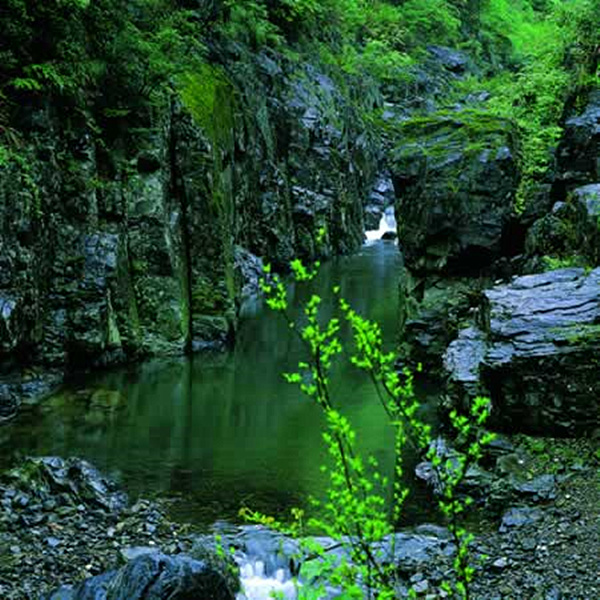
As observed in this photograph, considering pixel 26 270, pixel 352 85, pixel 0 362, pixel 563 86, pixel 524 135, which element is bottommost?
pixel 0 362

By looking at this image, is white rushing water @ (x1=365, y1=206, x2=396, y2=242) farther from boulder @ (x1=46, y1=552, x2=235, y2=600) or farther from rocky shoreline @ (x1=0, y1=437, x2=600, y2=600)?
boulder @ (x1=46, y1=552, x2=235, y2=600)

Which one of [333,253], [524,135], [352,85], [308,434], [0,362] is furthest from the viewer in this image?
[352,85]

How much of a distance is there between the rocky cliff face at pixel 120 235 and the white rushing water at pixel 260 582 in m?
6.62

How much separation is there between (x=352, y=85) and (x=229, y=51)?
15.2 meters

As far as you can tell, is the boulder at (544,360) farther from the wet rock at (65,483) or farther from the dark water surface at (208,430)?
the wet rock at (65,483)

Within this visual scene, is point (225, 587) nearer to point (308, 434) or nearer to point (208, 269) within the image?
point (308, 434)

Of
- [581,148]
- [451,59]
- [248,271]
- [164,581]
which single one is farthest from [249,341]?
[451,59]

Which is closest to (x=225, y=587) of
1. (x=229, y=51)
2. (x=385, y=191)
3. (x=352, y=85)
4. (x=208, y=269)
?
(x=208, y=269)

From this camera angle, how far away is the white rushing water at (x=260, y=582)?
7598 millimetres

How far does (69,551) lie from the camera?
27.0ft

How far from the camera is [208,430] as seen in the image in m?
12.6

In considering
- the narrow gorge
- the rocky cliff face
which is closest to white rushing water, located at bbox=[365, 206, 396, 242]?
the narrow gorge

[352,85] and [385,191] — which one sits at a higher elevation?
[352,85]

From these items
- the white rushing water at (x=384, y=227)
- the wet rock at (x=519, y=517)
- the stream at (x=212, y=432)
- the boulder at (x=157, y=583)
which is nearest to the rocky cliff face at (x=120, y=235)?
the stream at (x=212, y=432)
